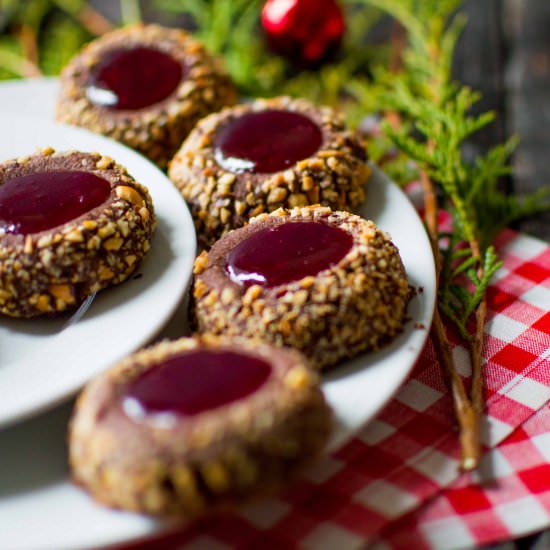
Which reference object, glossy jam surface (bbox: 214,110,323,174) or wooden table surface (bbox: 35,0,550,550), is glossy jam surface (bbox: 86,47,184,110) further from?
wooden table surface (bbox: 35,0,550,550)

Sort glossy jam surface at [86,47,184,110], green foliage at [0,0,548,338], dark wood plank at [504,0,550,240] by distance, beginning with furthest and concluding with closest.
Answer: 1. dark wood plank at [504,0,550,240]
2. glossy jam surface at [86,47,184,110]
3. green foliage at [0,0,548,338]

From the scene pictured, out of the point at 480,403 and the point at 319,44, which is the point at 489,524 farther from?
the point at 319,44

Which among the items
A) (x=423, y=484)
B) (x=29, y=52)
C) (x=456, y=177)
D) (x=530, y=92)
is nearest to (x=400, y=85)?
(x=456, y=177)

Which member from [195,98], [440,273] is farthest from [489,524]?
[195,98]

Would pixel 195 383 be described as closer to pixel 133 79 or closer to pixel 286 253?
pixel 286 253

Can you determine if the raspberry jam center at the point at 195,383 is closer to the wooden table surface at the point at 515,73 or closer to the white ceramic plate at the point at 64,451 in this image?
the white ceramic plate at the point at 64,451

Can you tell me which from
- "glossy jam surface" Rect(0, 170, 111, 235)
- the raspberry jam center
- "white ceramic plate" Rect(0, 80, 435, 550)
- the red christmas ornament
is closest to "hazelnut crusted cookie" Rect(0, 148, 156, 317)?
"glossy jam surface" Rect(0, 170, 111, 235)

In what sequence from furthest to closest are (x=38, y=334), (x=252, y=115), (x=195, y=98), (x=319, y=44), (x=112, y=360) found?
(x=319, y=44), (x=195, y=98), (x=252, y=115), (x=38, y=334), (x=112, y=360)
